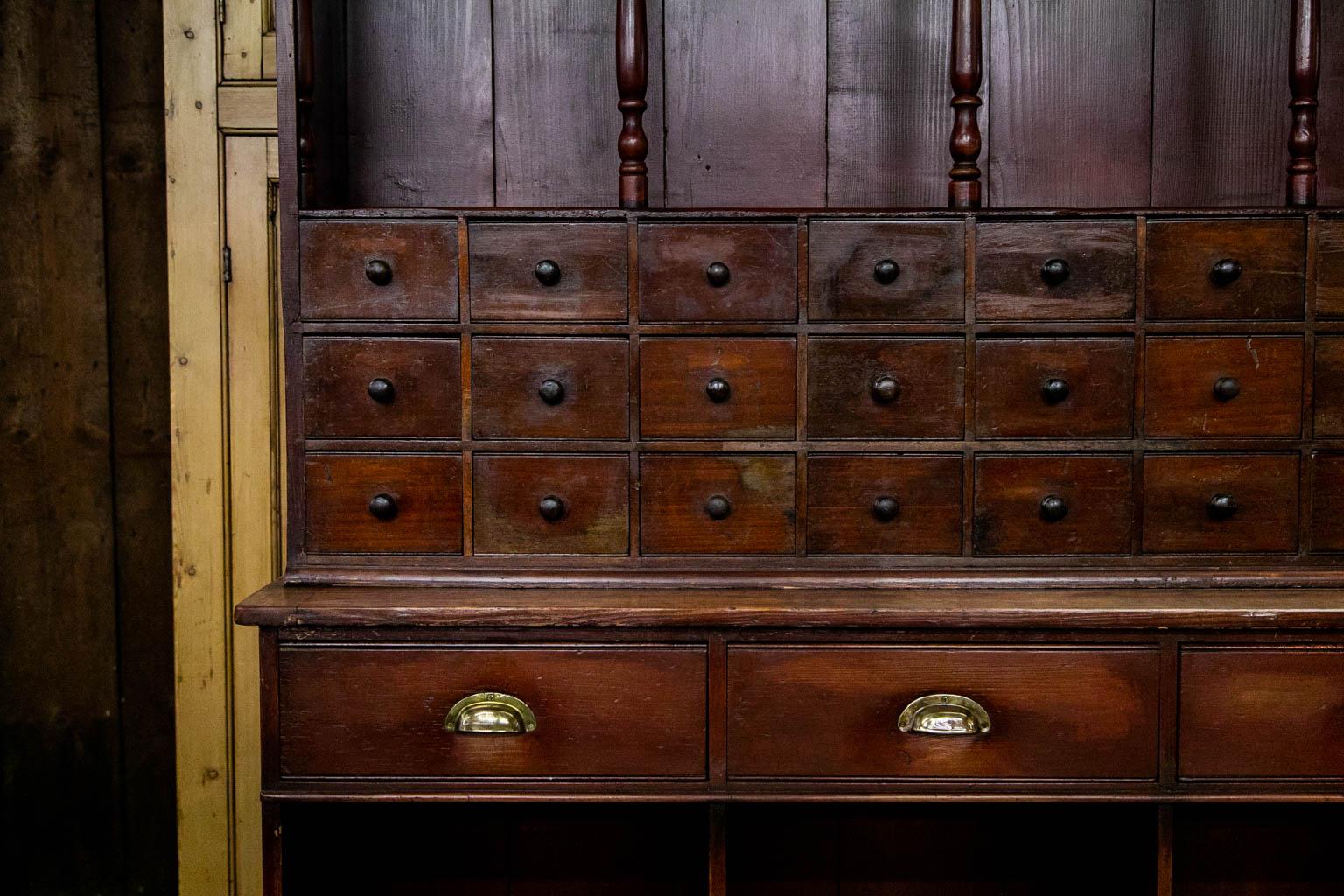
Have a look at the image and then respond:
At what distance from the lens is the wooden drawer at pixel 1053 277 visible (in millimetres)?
1549

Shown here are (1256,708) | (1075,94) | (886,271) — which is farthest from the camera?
(1075,94)

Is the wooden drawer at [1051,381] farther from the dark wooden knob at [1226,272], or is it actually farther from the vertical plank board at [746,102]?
the vertical plank board at [746,102]

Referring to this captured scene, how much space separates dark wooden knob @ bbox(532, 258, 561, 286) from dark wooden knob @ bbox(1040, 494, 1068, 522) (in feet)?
3.04

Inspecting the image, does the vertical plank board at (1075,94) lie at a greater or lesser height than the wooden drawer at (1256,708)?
greater

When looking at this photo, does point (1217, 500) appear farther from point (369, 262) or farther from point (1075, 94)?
point (369, 262)

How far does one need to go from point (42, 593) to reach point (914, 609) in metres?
2.05

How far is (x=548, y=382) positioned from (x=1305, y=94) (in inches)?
55.2

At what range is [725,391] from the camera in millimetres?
1564

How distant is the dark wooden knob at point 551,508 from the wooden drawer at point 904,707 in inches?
15.3

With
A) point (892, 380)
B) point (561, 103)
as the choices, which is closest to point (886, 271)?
point (892, 380)

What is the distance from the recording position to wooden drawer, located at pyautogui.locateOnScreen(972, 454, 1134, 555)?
1572 mm

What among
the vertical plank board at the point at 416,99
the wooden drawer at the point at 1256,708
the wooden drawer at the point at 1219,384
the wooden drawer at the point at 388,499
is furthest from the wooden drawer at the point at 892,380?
the vertical plank board at the point at 416,99

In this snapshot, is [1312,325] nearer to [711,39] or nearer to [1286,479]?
[1286,479]

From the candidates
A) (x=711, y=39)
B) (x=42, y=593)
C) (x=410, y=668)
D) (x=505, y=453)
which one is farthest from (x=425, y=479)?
(x=42, y=593)
